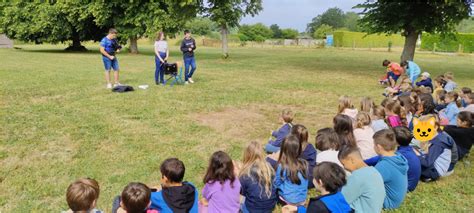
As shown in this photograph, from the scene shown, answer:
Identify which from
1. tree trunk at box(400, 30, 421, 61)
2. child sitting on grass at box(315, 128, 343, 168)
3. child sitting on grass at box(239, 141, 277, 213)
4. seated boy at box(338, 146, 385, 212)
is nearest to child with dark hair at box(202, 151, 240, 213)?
child sitting on grass at box(239, 141, 277, 213)

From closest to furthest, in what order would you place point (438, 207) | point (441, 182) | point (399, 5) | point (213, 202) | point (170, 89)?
1. point (213, 202)
2. point (438, 207)
3. point (441, 182)
4. point (170, 89)
5. point (399, 5)

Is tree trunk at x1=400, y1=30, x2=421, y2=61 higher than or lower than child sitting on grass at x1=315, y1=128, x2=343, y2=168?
higher

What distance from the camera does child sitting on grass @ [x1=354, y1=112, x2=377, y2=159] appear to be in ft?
15.8

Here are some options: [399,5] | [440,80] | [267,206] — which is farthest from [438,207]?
[399,5]

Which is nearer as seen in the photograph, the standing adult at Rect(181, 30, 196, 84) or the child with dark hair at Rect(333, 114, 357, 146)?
the child with dark hair at Rect(333, 114, 357, 146)

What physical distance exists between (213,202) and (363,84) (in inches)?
420

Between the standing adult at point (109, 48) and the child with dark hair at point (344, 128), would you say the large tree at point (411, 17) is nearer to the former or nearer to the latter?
the standing adult at point (109, 48)

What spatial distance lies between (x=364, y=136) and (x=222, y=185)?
2.32 metres

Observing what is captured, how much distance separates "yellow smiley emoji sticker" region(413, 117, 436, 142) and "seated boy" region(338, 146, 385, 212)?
6.00 feet

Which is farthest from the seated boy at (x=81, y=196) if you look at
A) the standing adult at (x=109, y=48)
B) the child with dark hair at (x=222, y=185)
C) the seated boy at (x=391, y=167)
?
the standing adult at (x=109, y=48)

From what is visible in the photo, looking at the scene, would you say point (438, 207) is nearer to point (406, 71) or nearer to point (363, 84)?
point (406, 71)

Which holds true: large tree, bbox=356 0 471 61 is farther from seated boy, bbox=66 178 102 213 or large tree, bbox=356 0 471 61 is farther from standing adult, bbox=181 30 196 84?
seated boy, bbox=66 178 102 213

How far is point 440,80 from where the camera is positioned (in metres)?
8.89

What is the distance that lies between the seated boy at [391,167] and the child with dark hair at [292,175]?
2.48 ft
